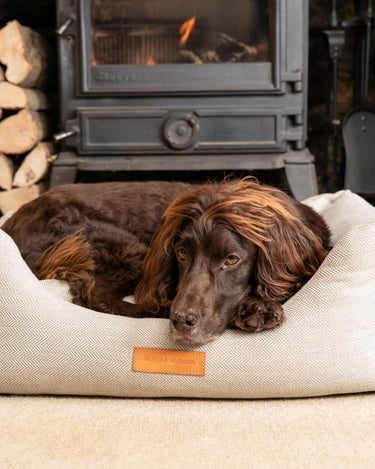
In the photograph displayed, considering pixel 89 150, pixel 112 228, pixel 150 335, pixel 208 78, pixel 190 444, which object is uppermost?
pixel 208 78

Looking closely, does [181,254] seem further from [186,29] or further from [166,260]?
[186,29]

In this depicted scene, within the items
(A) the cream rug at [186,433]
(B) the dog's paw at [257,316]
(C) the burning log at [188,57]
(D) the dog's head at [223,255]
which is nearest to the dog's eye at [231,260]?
(D) the dog's head at [223,255]

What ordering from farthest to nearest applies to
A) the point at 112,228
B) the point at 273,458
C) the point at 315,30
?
the point at 315,30 → the point at 112,228 → the point at 273,458

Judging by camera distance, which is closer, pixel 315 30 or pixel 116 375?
pixel 116 375

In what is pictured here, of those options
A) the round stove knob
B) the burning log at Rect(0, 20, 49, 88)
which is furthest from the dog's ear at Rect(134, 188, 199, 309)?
the burning log at Rect(0, 20, 49, 88)

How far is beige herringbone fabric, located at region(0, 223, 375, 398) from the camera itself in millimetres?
1713

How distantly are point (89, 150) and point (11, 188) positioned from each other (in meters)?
0.61

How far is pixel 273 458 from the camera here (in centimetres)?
141

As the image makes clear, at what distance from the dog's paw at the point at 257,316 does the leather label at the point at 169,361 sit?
161mm

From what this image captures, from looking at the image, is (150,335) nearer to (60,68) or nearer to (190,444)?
(190,444)

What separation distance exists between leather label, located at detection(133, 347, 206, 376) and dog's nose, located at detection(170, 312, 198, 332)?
11 centimetres

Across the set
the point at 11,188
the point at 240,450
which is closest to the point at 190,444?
the point at 240,450

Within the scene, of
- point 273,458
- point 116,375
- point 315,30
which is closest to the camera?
point 273,458

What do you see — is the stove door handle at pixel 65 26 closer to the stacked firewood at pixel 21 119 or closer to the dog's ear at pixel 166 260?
the stacked firewood at pixel 21 119
